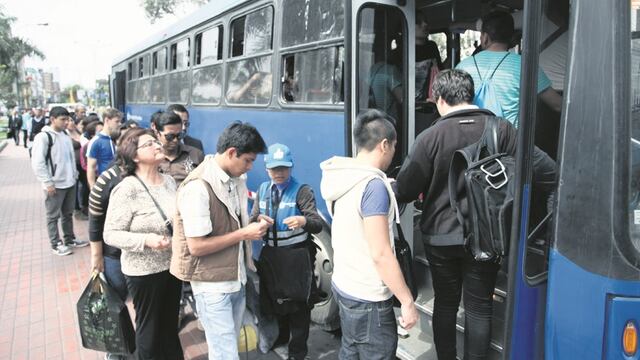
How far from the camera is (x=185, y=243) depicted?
2.51 meters

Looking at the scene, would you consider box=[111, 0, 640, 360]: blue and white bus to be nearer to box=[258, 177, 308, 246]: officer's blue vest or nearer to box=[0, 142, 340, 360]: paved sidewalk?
box=[258, 177, 308, 246]: officer's blue vest

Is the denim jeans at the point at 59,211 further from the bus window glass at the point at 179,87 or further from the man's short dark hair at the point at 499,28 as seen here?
the man's short dark hair at the point at 499,28

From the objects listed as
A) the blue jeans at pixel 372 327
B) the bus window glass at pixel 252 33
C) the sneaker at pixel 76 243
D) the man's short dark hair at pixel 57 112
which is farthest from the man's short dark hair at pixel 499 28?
the sneaker at pixel 76 243

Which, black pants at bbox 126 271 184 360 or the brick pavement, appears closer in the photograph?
black pants at bbox 126 271 184 360

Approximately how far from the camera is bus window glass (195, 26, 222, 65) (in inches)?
233

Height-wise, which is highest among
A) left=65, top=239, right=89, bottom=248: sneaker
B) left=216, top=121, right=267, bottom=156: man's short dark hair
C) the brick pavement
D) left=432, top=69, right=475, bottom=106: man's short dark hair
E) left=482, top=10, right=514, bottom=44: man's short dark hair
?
left=482, top=10, right=514, bottom=44: man's short dark hair

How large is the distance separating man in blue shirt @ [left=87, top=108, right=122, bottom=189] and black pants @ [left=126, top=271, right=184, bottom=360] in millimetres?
2886

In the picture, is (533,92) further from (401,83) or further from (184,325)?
(184,325)

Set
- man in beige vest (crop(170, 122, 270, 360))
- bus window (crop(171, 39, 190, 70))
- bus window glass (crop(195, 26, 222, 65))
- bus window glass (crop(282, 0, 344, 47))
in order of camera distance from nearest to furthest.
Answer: man in beige vest (crop(170, 122, 270, 360)) → bus window glass (crop(282, 0, 344, 47)) → bus window glass (crop(195, 26, 222, 65)) → bus window (crop(171, 39, 190, 70))

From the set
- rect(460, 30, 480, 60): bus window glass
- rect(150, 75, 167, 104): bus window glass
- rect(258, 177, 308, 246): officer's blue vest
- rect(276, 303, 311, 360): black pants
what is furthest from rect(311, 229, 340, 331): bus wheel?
rect(150, 75, 167, 104): bus window glass

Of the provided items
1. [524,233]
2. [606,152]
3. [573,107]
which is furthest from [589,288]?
[573,107]

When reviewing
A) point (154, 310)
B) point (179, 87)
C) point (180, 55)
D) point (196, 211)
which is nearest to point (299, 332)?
point (154, 310)

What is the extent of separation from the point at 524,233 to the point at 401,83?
5.79 feet

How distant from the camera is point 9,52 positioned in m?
34.7
